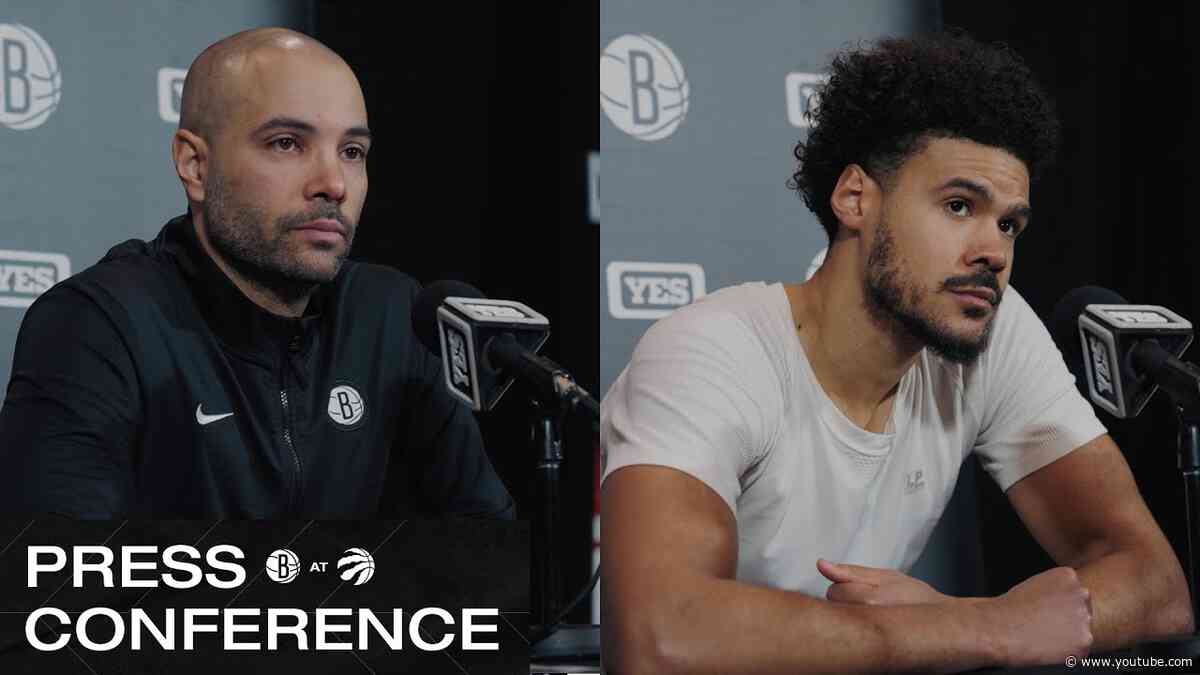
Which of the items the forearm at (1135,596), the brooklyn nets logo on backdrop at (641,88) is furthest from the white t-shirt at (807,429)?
the brooklyn nets logo on backdrop at (641,88)

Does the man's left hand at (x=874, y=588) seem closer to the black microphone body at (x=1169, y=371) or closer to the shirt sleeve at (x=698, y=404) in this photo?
the shirt sleeve at (x=698, y=404)

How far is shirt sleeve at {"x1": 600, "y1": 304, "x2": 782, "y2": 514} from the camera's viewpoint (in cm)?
161

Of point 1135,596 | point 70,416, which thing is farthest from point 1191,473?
point 70,416

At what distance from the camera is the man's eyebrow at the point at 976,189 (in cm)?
179

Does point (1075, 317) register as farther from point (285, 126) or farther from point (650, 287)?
point (650, 287)

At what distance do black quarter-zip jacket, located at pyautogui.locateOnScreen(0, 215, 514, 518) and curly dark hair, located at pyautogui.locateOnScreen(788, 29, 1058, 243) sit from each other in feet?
2.33

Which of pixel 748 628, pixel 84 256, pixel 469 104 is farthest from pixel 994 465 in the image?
pixel 84 256

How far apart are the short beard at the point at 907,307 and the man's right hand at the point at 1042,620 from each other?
376 mm

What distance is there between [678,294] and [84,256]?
4.23ft

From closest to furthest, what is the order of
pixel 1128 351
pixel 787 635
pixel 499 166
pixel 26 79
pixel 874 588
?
pixel 787 635, pixel 874 588, pixel 1128 351, pixel 26 79, pixel 499 166

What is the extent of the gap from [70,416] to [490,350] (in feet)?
2.03

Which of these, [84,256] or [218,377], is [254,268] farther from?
[84,256]

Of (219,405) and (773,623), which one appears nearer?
(773,623)

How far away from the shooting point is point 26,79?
2609 millimetres
